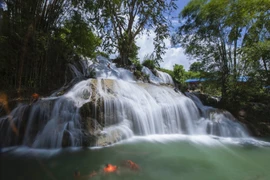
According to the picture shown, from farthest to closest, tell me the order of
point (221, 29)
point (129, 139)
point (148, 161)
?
point (221, 29) < point (129, 139) < point (148, 161)

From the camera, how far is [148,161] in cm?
378

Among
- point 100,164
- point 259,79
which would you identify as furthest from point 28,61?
point 259,79

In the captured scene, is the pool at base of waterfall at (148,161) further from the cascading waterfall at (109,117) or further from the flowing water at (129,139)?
the cascading waterfall at (109,117)

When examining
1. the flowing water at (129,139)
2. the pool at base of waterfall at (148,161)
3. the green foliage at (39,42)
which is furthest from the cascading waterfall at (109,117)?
the green foliage at (39,42)

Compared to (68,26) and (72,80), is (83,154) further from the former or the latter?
(68,26)

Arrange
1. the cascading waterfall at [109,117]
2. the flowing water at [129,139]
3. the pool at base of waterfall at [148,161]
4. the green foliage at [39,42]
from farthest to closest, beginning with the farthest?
the green foliage at [39,42] → the cascading waterfall at [109,117] → the flowing water at [129,139] → the pool at base of waterfall at [148,161]

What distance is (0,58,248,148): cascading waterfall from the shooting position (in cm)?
463

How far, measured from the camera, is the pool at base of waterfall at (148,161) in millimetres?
3172

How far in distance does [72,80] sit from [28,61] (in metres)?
2.04

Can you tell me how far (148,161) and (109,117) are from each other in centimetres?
201

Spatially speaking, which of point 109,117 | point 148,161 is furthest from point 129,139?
point 148,161

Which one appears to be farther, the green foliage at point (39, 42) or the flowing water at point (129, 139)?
the green foliage at point (39, 42)

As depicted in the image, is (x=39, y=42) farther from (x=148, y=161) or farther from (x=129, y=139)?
(x=148, y=161)

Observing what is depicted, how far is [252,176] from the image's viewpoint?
326cm
